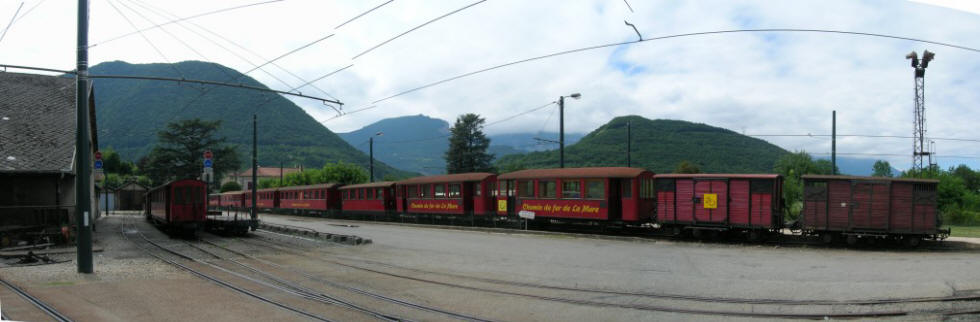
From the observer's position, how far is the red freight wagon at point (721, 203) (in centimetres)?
1625

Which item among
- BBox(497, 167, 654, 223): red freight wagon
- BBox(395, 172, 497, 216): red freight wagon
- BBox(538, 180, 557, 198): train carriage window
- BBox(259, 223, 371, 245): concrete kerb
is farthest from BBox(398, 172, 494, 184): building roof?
BBox(259, 223, 371, 245): concrete kerb

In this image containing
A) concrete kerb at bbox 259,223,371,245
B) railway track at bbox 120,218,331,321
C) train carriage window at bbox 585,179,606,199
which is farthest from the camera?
train carriage window at bbox 585,179,606,199

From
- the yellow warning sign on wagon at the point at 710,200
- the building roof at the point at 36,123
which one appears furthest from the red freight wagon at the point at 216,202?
the yellow warning sign on wagon at the point at 710,200

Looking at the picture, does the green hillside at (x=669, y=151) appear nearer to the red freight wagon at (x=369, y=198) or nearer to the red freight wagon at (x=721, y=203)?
the red freight wagon at (x=369, y=198)

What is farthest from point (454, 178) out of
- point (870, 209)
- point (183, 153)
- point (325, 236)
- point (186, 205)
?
point (183, 153)

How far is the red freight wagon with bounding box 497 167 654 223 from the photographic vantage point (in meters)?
18.7

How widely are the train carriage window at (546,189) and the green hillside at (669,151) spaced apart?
44882mm

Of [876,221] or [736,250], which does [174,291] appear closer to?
[736,250]

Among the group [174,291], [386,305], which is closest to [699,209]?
[386,305]

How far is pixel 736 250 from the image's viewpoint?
14961 mm

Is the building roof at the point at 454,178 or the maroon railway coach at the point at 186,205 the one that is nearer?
the maroon railway coach at the point at 186,205

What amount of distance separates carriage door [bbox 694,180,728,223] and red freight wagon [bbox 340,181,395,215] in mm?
17653

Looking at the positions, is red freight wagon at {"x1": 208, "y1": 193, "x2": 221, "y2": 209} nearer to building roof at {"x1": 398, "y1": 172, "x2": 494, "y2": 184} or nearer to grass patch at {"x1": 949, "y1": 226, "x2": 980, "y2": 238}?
building roof at {"x1": 398, "y1": 172, "x2": 494, "y2": 184}

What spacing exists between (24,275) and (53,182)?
411 inches
